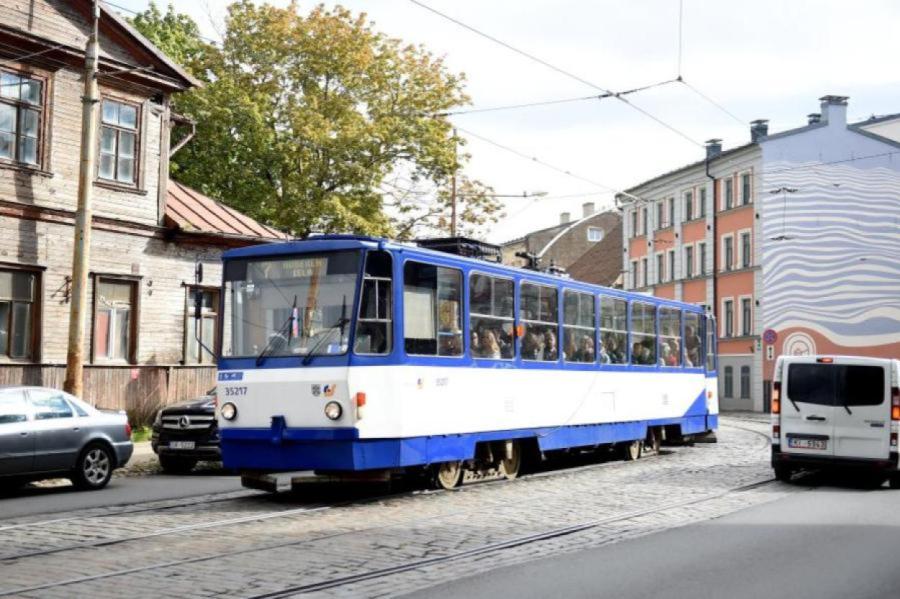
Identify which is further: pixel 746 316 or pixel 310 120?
pixel 746 316

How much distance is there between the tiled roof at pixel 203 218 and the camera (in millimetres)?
27500

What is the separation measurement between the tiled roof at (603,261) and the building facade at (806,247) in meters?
19.3

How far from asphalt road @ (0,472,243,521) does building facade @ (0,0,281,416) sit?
22.0 feet

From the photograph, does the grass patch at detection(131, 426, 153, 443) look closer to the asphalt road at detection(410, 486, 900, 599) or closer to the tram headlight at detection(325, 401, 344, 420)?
the tram headlight at detection(325, 401, 344, 420)

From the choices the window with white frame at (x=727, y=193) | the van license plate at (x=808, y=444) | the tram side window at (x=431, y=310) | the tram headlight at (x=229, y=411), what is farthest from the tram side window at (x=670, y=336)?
the window with white frame at (x=727, y=193)

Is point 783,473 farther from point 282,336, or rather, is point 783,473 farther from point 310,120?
point 310,120

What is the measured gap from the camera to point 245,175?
125ft

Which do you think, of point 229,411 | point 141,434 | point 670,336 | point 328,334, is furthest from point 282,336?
point 141,434

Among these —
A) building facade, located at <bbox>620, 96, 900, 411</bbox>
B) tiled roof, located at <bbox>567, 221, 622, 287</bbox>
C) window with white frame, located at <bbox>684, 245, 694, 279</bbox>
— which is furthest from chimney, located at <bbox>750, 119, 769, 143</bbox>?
tiled roof, located at <bbox>567, 221, 622, 287</bbox>

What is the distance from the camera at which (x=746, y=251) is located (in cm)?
5656

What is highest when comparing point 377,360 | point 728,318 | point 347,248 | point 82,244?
point 728,318

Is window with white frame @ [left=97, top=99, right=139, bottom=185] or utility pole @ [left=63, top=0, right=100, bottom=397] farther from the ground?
window with white frame @ [left=97, top=99, right=139, bottom=185]

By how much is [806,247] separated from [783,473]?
127 ft

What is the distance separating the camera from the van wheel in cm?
1756
